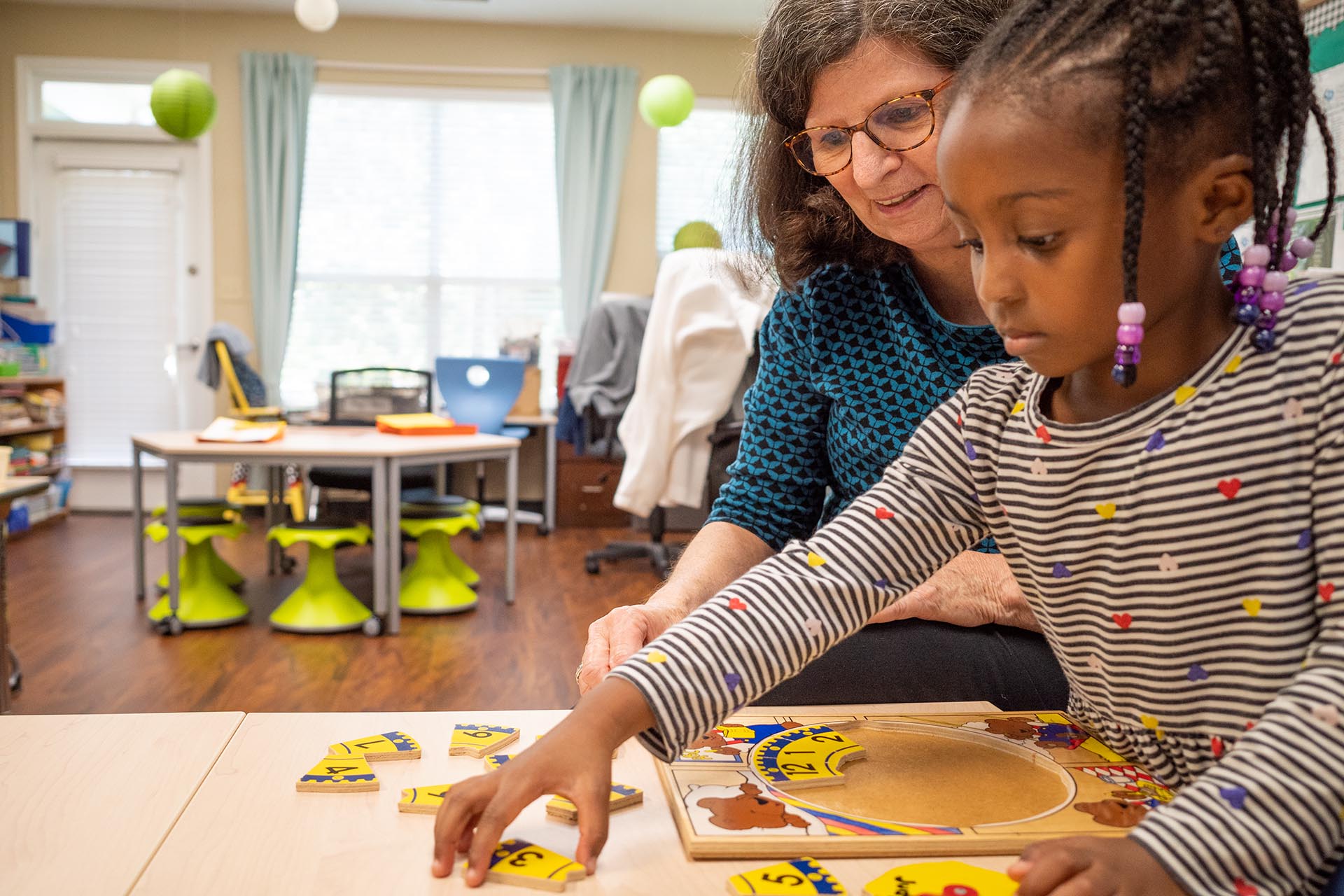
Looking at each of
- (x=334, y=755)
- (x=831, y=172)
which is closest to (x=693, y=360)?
(x=831, y=172)

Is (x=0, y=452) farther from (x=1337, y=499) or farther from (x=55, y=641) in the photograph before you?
(x=1337, y=499)

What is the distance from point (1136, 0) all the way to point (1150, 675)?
0.41 meters

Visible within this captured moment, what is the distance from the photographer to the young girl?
0.56 meters

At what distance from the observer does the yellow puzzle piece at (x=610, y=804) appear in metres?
0.69

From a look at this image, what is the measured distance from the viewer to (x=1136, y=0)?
64cm

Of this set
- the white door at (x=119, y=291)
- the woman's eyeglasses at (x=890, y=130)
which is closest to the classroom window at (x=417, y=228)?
the white door at (x=119, y=291)

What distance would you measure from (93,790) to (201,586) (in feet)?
10.7

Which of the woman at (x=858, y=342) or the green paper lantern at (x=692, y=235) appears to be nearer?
the woman at (x=858, y=342)

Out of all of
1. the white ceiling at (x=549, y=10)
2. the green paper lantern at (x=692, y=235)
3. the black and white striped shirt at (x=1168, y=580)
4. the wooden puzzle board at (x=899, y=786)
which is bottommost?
the wooden puzzle board at (x=899, y=786)

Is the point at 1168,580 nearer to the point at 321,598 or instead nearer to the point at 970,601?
the point at 970,601

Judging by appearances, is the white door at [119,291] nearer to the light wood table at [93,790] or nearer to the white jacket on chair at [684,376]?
the white jacket on chair at [684,376]

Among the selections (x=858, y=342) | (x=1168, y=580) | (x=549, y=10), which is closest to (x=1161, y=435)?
(x=1168, y=580)

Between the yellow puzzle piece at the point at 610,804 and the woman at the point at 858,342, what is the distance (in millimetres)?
196

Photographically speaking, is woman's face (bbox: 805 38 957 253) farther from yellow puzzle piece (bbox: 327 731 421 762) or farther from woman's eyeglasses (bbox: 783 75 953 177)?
yellow puzzle piece (bbox: 327 731 421 762)
